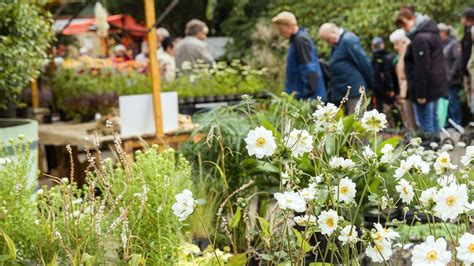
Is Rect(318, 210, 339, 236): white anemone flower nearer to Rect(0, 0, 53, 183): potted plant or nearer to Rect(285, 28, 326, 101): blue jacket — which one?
Rect(0, 0, 53, 183): potted plant

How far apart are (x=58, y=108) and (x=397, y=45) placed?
3470mm

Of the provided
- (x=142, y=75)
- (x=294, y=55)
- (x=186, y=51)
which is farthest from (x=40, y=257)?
(x=186, y=51)

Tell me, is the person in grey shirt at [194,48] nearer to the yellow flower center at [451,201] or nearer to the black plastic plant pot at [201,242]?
the black plastic plant pot at [201,242]

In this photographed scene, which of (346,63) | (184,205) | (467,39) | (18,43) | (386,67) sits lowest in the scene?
(184,205)

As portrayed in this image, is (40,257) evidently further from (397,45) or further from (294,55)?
(397,45)

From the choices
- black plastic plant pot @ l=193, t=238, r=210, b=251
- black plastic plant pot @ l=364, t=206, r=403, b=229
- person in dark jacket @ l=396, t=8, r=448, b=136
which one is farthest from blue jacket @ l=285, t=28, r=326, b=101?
black plastic plant pot @ l=193, t=238, r=210, b=251

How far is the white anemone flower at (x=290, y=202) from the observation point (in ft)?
6.64

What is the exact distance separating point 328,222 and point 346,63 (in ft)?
17.3

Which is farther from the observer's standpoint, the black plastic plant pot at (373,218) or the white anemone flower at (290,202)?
the black plastic plant pot at (373,218)

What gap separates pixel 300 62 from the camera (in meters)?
7.19

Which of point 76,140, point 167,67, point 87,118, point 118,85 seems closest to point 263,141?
point 76,140

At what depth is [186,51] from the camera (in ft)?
31.6

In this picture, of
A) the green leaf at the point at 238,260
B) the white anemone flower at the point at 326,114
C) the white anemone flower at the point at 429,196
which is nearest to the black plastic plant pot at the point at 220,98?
the green leaf at the point at 238,260

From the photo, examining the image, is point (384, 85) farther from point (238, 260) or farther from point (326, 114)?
point (326, 114)
